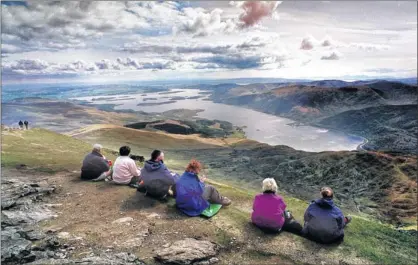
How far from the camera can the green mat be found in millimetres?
15399

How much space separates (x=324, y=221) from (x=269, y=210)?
2.21m

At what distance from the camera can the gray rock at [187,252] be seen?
39.1 feet

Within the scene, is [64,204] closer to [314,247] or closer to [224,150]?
[314,247]

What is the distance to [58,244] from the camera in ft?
41.0

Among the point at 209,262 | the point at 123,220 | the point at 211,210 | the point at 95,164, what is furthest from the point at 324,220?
the point at 95,164

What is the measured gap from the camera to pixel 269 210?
14367 millimetres

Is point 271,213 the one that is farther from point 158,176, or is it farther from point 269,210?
point 158,176

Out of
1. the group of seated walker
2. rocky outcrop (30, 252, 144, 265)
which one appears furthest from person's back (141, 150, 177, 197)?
rocky outcrop (30, 252, 144, 265)

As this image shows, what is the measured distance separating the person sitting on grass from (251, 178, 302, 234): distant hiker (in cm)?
691

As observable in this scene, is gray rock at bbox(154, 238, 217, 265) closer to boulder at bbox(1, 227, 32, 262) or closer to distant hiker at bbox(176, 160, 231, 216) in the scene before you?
distant hiker at bbox(176, 160, 231, 216)

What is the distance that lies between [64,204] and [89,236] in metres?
4.38

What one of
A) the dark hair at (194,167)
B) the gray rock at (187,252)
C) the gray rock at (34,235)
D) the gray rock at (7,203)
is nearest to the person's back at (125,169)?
the dark hair at (194,167)

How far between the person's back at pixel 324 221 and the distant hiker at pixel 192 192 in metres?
4.48

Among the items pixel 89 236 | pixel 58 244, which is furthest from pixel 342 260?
pixel 58 244
